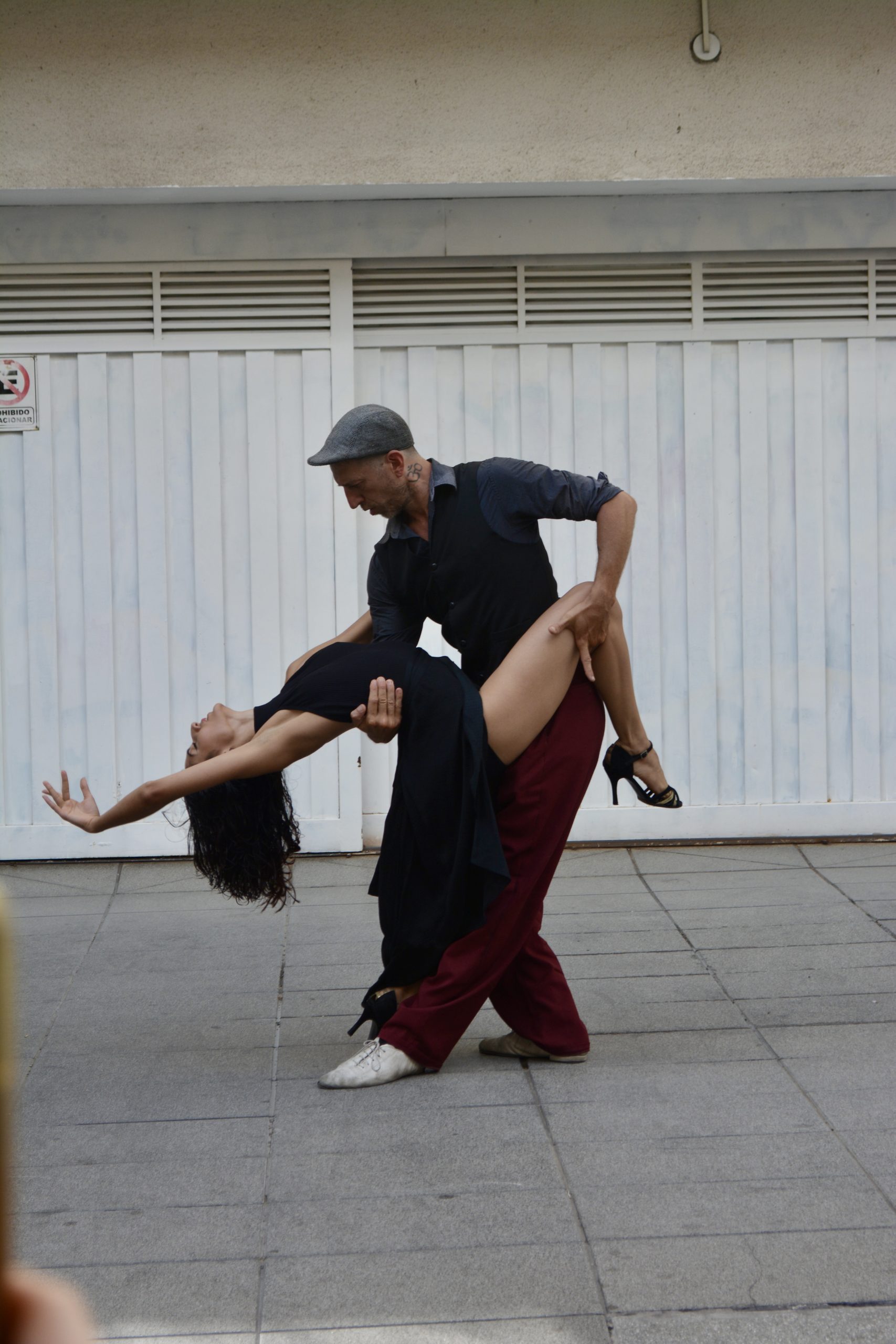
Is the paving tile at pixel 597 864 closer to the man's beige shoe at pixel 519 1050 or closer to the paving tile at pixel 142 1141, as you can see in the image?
the man's beige shoe at pixel 519 1050

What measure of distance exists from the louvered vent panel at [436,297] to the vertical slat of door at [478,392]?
148mm

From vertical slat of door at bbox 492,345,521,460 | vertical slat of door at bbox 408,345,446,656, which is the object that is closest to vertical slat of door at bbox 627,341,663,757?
vertical slat of door at bbox 492,345,521,460

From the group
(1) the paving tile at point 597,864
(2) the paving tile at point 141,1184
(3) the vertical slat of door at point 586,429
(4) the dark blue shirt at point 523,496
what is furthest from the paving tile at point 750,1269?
(3) the vertical slat of door at point 586,429

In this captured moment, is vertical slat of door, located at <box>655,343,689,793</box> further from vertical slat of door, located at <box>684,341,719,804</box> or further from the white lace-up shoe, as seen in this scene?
the white lace-up shoe

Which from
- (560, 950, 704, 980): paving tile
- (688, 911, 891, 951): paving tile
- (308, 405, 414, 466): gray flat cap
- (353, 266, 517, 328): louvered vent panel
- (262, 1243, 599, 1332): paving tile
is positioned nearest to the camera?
(262, 1243, 599, 1332): paving tile

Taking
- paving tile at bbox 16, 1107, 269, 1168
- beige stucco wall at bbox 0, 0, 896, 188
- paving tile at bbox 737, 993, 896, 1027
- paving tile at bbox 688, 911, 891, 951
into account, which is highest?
beige stucco wall at bbox 0, 0, 896, 188

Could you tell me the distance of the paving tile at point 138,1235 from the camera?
8.91 feet

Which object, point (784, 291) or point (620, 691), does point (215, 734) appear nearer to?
point (620, 691)

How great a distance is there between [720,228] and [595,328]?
75 cm

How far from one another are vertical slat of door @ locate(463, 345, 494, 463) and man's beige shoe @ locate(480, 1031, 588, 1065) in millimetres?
3402

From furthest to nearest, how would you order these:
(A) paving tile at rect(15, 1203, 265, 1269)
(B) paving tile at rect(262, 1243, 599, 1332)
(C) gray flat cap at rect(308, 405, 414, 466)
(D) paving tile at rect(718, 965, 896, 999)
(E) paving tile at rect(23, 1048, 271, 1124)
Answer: (D) paving tile at rect(718, 965, 896, 999) → (C) gray flat cap at rect(308, 405, 414, 466) → (E) paving tile at rect(23, 1048, 271, 1124) → (A) paving tile at rect(15, 1203, 265, 1269) → (B) paving tile at rect(262, 1243, 599, 1332)

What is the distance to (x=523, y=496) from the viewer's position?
3.83 metres

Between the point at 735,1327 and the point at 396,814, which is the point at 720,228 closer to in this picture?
the point at 396,814

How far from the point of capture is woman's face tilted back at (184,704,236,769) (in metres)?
3.95
